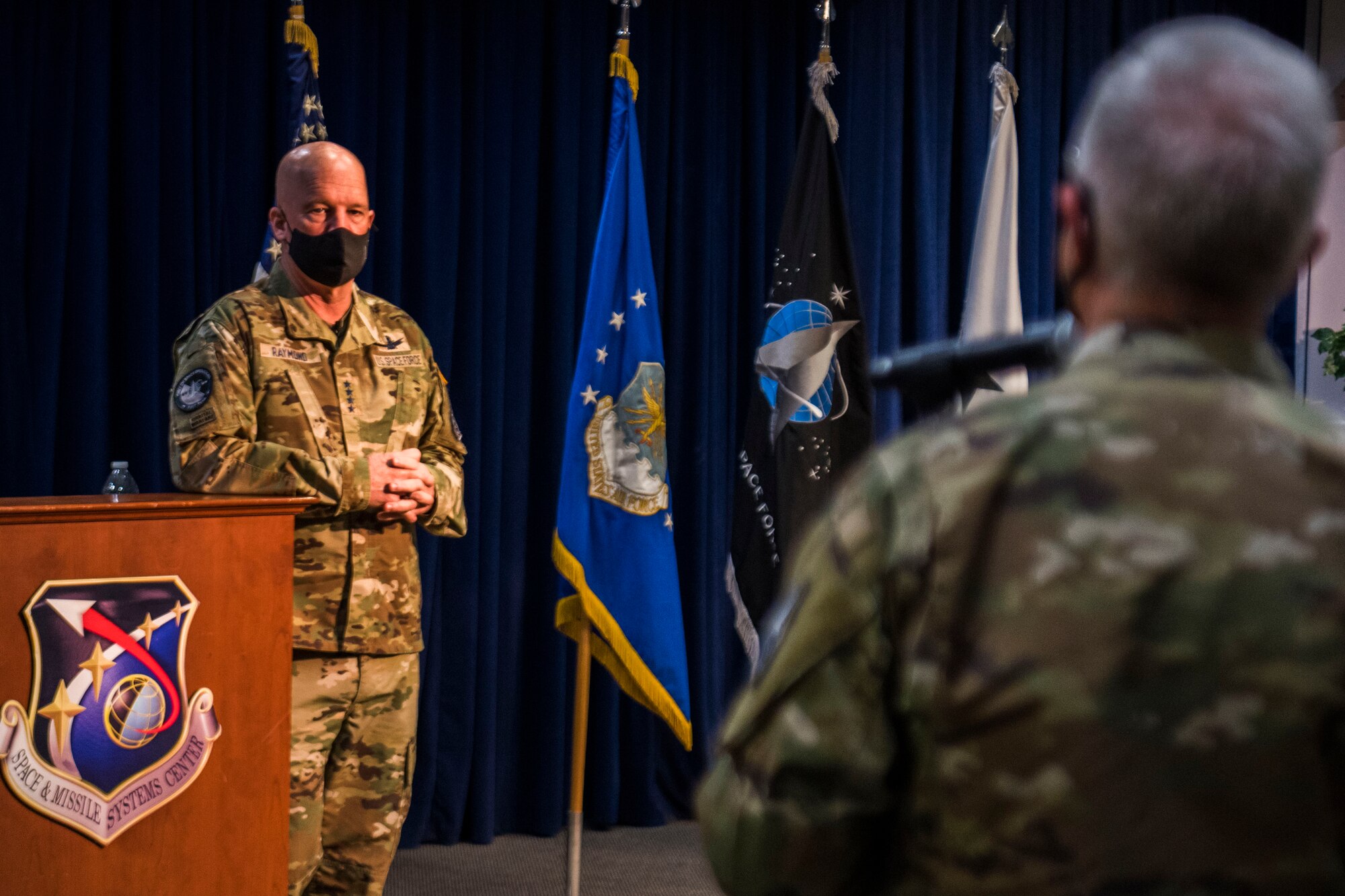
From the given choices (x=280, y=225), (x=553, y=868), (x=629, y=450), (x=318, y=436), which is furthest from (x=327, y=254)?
(x=553, y=868)

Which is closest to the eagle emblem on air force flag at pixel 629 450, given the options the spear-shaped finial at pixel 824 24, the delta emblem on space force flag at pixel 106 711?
the spear-shaped finial at pixel 824 24

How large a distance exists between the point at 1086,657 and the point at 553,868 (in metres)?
3.02

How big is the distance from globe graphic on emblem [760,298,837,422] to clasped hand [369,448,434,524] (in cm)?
111

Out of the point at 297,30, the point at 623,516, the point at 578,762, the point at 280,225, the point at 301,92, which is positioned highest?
the point at 297,30

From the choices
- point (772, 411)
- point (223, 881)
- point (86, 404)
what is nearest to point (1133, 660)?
point (223, 881)

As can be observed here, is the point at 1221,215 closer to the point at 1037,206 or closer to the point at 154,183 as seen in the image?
the point at 154,183

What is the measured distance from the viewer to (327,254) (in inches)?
103

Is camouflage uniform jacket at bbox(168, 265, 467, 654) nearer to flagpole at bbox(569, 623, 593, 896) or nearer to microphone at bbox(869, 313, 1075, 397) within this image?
A: flagpole at bbox(569, 623, 593, 896)

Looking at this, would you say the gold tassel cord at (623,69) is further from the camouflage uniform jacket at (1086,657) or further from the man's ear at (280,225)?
the camouflage uniform jacket at (1086,657)

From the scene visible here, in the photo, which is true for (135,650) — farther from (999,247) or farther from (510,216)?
A: (999,247)

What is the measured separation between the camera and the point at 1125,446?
26.9 inches

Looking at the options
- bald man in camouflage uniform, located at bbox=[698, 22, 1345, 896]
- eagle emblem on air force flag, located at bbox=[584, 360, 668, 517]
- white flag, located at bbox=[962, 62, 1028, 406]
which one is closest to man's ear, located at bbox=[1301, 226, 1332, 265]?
bald man in camouflage uniform, located at bbox=[698, 22, 1345, 896]

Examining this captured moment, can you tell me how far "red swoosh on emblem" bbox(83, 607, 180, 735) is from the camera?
187 centimetres

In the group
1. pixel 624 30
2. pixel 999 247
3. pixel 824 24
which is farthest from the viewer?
pixel 999 247
